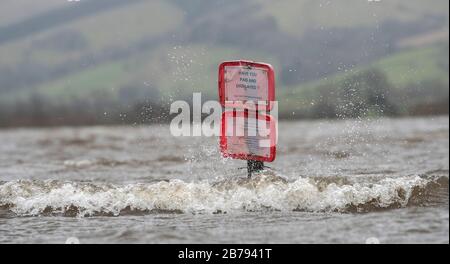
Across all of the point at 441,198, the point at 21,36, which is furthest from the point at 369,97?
the point at 21,36

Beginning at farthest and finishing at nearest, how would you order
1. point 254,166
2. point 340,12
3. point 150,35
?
point 150,35
point 340,12
point 254,166

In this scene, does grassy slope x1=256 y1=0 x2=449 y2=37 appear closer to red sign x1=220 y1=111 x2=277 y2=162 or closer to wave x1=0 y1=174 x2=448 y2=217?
red sign x1=220 y1=111 x2=277 y2=162

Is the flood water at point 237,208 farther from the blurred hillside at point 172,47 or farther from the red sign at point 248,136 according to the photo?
the blurred hillside at point 172,47

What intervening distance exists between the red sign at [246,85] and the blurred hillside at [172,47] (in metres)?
18.9

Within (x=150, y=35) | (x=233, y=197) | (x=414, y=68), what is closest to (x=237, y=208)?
(x=233, y=197)

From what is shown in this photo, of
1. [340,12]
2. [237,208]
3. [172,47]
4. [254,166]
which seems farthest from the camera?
[340,12]

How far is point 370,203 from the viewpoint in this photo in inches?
419

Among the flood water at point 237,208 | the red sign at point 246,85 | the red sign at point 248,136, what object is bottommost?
the flood water at point 237,208

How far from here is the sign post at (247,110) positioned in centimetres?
1155

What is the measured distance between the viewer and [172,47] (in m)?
37.5

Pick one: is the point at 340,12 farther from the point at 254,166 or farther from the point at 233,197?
the point at 233,197

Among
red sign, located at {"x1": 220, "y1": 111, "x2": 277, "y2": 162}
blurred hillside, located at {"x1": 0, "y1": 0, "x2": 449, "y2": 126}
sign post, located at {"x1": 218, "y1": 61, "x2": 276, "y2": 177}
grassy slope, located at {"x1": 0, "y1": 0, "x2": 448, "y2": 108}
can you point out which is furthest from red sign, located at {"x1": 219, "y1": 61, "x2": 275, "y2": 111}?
grassy slope, located at {"x1": 0, "y1": 0, "x2": 448, "y2": 108}

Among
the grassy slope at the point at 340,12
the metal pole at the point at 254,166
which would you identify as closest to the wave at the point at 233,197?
the metal pole at the point at 254,166

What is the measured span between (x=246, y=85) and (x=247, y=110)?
0.37m
